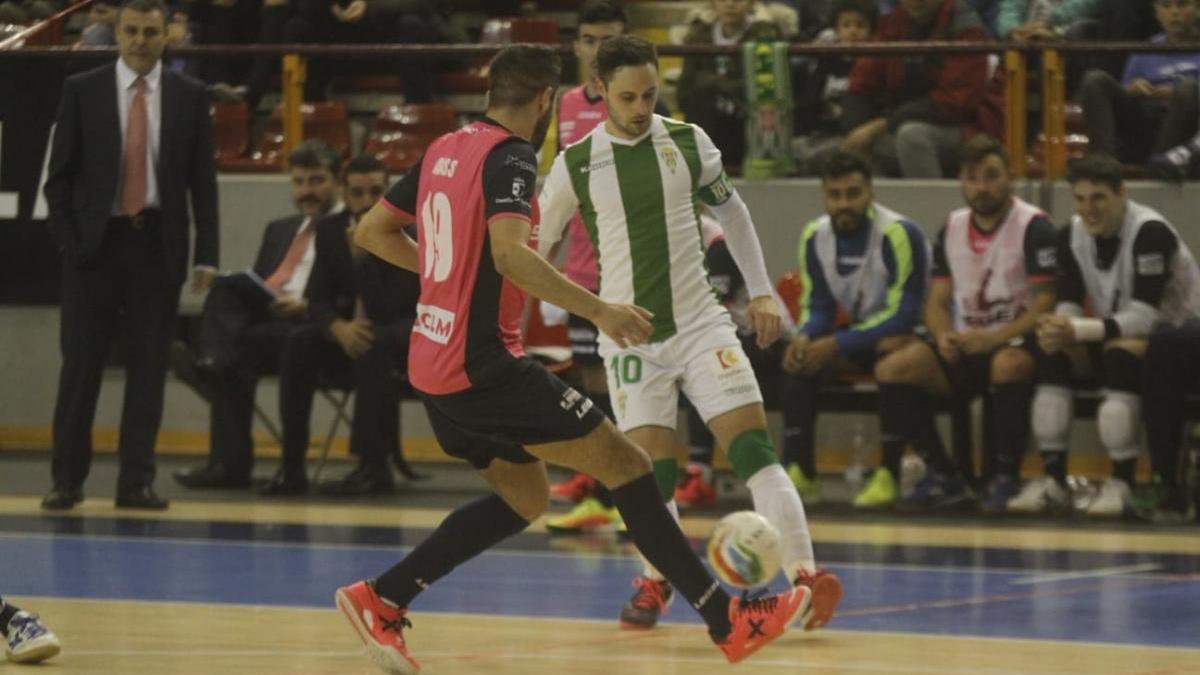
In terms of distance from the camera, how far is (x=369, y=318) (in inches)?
444

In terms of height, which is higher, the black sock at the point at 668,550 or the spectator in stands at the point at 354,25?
the spectator in stands at the point at 354,25

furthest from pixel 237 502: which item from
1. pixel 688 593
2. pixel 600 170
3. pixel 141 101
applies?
pixel 688 593

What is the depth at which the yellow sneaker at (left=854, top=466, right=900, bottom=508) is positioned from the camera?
10672 mm

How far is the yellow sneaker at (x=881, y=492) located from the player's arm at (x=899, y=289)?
63cm

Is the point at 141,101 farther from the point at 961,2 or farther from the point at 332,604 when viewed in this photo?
the point at 961,2

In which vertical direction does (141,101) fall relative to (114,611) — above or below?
above

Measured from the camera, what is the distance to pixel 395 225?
20.9ft

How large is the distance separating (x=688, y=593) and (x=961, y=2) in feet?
22.7

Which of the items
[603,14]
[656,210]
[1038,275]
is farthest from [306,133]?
[656,210]

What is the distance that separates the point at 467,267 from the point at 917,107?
614 centimetres

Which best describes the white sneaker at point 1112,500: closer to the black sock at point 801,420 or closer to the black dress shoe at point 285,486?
the black sock at point 801,420

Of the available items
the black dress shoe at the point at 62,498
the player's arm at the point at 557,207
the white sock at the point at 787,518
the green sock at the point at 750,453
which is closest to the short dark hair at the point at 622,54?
the player's arm at the point at 557,207

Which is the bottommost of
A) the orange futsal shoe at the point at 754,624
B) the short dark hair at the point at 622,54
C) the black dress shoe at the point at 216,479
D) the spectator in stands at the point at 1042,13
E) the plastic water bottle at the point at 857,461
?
the black dress shoe at the point at 216,479

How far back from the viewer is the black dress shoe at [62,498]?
1046 centimetres
